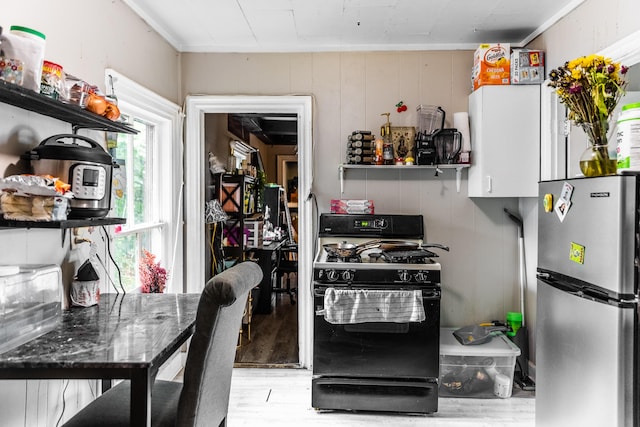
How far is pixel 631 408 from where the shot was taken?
1.57 meters

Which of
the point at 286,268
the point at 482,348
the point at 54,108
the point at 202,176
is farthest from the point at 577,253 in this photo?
the point at 286,268

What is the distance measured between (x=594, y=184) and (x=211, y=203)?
9.14ft

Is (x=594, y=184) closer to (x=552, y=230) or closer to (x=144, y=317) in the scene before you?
(x=552, y=230)

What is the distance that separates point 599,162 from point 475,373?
162 centimetres

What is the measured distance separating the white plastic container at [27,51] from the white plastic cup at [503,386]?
9.40 feet

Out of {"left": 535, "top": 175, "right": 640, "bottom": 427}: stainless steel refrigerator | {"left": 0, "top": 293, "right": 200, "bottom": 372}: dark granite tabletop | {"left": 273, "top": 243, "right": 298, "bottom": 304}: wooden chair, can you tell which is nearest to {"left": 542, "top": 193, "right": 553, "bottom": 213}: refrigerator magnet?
{"left": 535, "top": 175, "right": 640, "bottom": 427}: stainless steel refrigerator

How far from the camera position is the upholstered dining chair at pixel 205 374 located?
133 centimetres

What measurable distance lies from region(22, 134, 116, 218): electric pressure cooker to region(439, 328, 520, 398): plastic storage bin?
220 centimetres

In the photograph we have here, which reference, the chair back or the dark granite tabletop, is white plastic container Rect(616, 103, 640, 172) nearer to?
the chair back

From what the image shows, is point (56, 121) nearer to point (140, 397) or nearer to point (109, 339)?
point (109, 339)

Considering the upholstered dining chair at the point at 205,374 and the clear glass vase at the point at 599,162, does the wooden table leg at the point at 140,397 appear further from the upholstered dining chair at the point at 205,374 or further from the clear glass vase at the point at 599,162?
the clear glass vase at the point at 599,162

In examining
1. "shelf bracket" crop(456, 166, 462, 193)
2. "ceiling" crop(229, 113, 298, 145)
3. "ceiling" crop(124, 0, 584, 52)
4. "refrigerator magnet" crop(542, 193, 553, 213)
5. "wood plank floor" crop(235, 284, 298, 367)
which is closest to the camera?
"refrigerator magnet" crop(542, 193, 553, 213)

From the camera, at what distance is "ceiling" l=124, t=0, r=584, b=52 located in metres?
2.56

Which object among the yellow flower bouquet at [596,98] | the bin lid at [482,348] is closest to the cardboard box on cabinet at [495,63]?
the yellow flower bouquet at [596,98]
